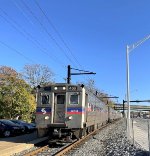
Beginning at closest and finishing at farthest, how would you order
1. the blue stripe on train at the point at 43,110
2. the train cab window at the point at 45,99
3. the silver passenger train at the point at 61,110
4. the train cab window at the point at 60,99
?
→ the silver passenger train at the point at 61,110 → the blue stripe on train at the point at 43,110 → the train cab window at the point at 45,99 → the train cab window at the point at 60,99

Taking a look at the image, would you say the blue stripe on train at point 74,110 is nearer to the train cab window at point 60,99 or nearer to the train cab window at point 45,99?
the train cab window at point 60,99

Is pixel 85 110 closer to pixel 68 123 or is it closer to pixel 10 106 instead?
pixel 68 123

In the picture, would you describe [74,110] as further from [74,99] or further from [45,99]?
[45,99]

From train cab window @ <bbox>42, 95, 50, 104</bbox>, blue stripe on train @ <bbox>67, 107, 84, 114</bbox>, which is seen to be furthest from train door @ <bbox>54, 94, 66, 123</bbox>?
train cab window @ <bbox>42, 95, 50, 104</bbox>

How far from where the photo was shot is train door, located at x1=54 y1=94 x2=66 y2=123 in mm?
20422

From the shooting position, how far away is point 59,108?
2059cm

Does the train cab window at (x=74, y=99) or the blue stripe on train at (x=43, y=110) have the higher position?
the train cab window at (x=74, y=99)

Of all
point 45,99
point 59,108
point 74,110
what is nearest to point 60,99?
point 59,108

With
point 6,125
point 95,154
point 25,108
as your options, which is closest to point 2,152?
point 95,154

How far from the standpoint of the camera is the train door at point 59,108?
20422 mm


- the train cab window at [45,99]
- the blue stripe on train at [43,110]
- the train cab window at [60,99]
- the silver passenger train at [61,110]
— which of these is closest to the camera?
the silver passenger train at [61,110]

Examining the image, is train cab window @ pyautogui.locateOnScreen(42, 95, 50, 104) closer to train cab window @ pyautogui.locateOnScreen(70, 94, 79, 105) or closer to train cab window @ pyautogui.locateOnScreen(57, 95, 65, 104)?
train cab window @ pyautogui.locateOnScreen(57, 95, 65, 104)

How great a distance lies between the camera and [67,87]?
67.6 feet

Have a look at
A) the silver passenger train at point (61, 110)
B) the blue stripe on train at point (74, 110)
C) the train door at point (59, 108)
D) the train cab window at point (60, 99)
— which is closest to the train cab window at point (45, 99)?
the silver passenger train at point (61, 110)
